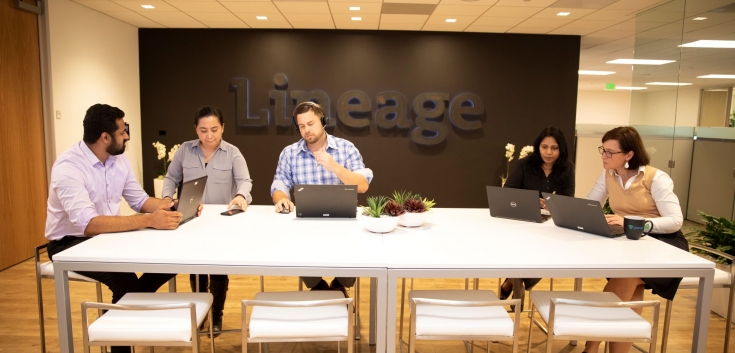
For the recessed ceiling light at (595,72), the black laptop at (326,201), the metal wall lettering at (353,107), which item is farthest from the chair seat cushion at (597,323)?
the recessed ceiling light at (595,72)

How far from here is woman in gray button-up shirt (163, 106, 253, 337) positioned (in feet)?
10.8

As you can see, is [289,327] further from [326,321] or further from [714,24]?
[714,24]

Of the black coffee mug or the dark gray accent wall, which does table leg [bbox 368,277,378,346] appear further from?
the dark gray accent wall

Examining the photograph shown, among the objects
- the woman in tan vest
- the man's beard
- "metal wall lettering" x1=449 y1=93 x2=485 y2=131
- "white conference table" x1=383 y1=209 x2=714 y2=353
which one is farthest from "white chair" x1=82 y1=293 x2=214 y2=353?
"metal wall lettering" x1=449 y1=93 x2=485 y2=131

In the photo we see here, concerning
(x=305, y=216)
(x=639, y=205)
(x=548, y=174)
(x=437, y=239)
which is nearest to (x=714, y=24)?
(x=548, y=174)

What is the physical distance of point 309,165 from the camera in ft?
10.7

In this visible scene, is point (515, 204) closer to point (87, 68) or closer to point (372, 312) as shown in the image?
point (372, 312)

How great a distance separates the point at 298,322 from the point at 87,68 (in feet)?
17.1

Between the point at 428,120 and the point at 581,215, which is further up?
the point at 428,120

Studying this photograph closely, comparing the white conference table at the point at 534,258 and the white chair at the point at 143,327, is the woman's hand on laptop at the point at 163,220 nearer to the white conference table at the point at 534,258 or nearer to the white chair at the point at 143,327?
the white chair at the point at 143,327

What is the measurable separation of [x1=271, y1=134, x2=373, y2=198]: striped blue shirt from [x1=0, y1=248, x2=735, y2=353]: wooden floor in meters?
1.04

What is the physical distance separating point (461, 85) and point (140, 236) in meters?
5.37

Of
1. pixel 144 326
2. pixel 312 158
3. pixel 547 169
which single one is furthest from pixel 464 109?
pixel 144 326

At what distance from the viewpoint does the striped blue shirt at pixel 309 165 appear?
10.7ft
